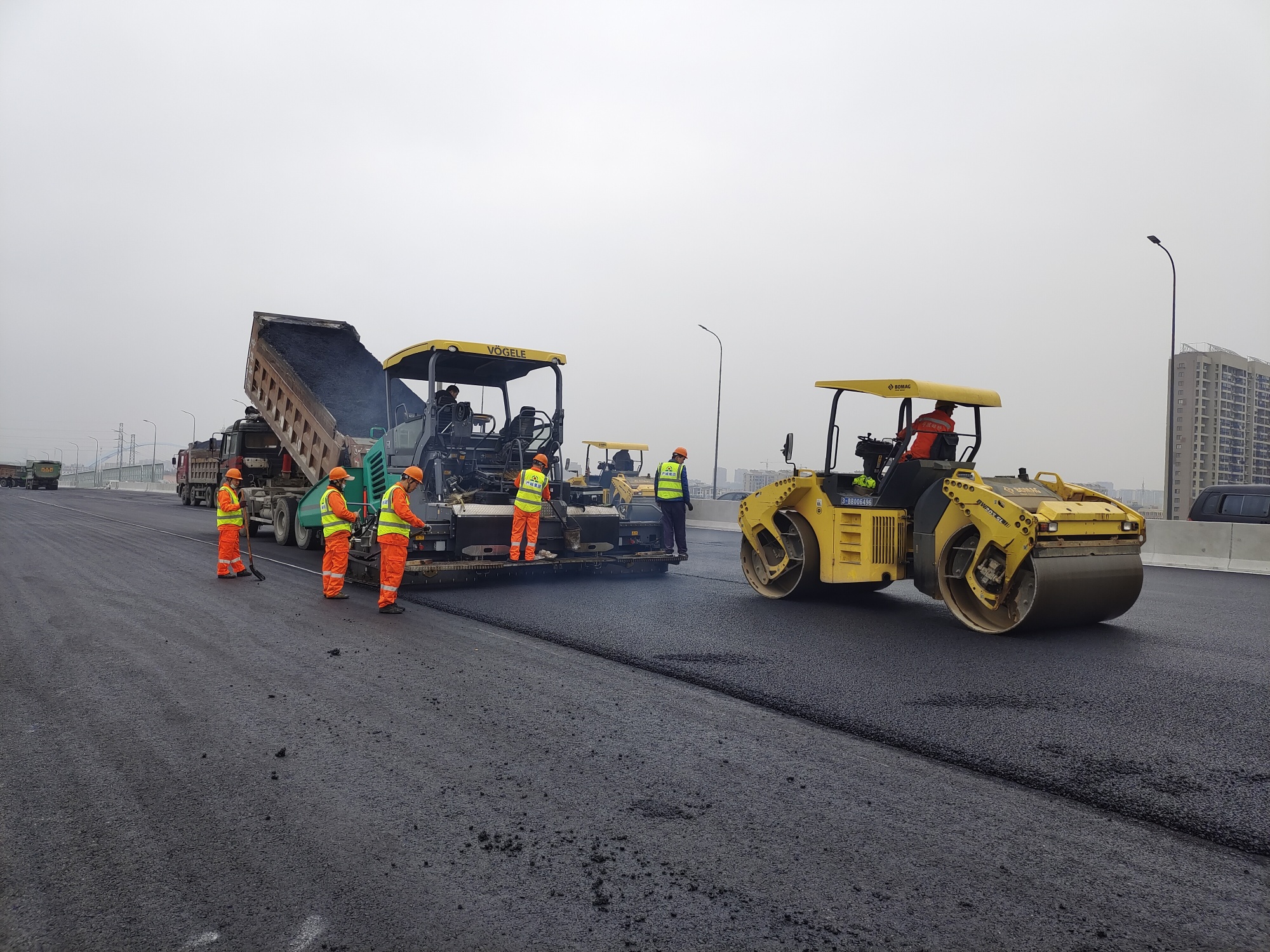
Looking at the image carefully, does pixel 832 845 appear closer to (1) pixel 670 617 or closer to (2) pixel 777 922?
(2) pixel 777 922

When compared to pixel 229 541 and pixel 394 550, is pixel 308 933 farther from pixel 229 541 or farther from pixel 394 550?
pixel 229 541


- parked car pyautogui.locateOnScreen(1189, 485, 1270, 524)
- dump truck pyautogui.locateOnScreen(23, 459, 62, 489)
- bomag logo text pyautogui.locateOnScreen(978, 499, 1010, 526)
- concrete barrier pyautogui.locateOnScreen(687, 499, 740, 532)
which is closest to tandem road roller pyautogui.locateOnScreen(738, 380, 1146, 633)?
bomag logo text pyautogui.locateOnScreen(978, 499, 1010, 526)

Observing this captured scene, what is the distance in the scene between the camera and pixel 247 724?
4.21 metres

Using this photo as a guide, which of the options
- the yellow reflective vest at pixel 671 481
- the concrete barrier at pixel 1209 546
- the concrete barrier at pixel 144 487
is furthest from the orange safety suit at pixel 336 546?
the concrete barrier at pixel 144 487

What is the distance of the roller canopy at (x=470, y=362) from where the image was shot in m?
9.48

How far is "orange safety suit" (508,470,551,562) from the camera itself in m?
9.17

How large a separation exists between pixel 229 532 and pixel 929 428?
23.8 ft

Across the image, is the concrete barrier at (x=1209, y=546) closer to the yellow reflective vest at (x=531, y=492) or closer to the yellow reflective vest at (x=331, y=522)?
the yellow reflective vest at (x=531, y=492)

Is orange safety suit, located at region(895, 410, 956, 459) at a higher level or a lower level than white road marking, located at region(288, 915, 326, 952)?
higher

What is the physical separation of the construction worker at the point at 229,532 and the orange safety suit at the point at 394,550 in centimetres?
269

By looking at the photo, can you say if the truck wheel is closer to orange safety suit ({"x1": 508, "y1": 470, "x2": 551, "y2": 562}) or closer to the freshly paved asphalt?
orange safety suit ({"x1": 508, "y1": 470, "x2": 551, "y2": 562})

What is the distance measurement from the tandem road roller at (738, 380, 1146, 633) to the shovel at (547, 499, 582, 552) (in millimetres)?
1966

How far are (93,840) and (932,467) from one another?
21.3 ft

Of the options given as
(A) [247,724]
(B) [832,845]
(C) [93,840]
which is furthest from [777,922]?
(A) [247,724]
